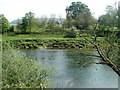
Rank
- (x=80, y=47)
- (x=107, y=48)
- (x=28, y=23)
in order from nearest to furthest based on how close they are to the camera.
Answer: (x=107, y=48)
(x=80, y=47)
(x=28, y=23)

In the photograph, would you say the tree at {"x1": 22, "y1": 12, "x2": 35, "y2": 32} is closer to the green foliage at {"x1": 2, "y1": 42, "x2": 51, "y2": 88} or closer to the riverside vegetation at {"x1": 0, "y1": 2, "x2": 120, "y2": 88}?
the riverside vegetation at {"x1": 0, "y1": 2, "x2": 120, "y2": 88}

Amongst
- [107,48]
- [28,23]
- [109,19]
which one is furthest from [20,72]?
[28,23]

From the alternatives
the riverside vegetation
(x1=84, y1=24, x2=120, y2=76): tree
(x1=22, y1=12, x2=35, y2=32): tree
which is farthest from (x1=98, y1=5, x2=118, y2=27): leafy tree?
(x1=22, y1=12, x2=35, y2=32): tree

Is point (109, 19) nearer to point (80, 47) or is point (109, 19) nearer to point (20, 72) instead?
point (80, 47)

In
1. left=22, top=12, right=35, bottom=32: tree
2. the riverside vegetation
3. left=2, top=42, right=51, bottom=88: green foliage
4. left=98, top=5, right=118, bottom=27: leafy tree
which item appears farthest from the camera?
left=22, top=12, right=35, bottom=32: tree

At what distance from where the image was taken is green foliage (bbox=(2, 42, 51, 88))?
8.78m

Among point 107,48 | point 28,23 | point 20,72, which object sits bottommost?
point 20,72

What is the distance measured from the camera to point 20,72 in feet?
31.1

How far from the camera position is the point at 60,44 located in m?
42.4

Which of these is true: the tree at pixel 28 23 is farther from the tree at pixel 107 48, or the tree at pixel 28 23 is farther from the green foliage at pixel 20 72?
the tree at pixel 107 48

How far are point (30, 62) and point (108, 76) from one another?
7.91m

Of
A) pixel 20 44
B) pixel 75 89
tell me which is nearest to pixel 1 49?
pixel 75 89

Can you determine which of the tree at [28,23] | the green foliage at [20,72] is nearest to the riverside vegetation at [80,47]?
the green foliage at [20,72]

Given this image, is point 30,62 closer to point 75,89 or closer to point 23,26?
point 75,89
